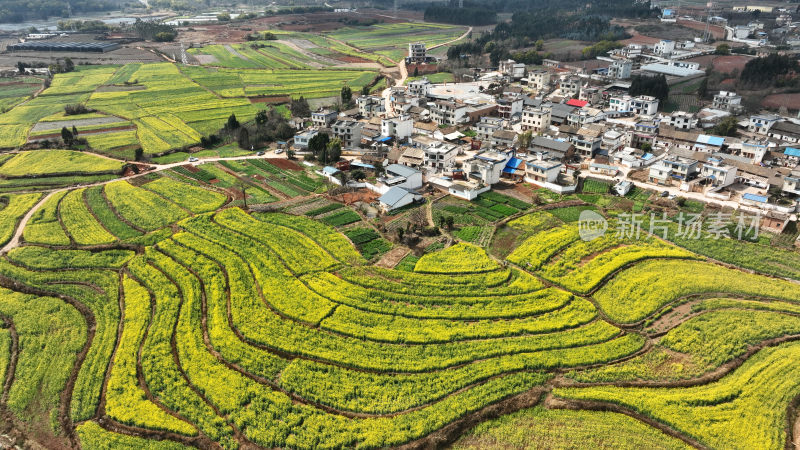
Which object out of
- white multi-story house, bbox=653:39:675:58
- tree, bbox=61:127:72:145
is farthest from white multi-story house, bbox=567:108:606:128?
tree, bbox=61:127:72:145

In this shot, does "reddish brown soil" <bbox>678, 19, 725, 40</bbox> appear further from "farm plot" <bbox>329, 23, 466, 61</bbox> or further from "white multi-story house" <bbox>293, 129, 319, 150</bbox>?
"white multi-story house" <bbox>293, 129, 319, 150</bbox>

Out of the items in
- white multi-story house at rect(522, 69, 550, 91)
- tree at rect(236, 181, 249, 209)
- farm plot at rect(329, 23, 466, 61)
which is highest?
farm plot at rect(329, 23, 466, 61)

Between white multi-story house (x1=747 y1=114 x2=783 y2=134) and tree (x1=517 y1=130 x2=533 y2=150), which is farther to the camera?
tree (x1=517 y1=130 x2=533 y2=150)

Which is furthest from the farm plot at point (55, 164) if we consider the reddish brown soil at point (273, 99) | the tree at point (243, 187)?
the reddish brown soil at point (273, 99)

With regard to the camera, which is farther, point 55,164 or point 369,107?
point 369,107

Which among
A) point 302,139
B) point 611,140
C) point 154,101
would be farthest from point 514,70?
point 154,101

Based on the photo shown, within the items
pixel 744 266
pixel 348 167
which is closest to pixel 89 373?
pixel 348 167

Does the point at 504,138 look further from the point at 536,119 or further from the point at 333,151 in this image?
the point at 333,151

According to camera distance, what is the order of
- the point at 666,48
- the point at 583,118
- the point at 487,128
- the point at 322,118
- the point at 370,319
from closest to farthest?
the point at 370,319
the point at 487,128
the point at 583,118
the point at 322,118
the point at 666,48
